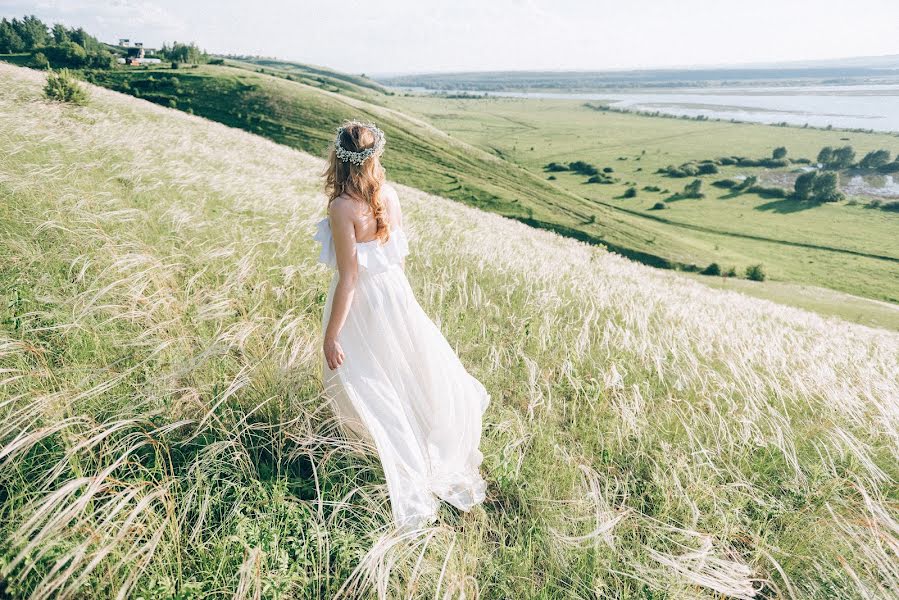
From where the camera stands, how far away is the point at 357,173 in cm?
354

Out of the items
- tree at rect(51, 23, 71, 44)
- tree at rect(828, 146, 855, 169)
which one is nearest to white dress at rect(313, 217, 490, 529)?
tree at rect(51, 23, 71, 44)

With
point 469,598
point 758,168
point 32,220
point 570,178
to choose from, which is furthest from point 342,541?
point 758,168

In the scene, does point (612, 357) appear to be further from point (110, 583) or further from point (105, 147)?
point (105, 147)

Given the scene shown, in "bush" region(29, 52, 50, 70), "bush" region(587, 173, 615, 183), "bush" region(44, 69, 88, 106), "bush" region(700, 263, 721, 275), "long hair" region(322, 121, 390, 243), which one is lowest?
"bush" region(700, 263, 721, 275)

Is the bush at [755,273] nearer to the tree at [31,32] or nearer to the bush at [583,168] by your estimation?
the bush at [583,168]

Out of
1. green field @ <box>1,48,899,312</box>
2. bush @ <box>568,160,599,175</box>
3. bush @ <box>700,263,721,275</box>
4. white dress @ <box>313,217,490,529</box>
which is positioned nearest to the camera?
white dress @ <box>313,217,490,529</box>

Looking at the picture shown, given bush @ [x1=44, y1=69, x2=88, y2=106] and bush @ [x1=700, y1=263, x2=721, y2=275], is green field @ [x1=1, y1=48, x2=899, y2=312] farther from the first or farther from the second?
bush @ [x1=44, y1=69, x2=88, y2=106]

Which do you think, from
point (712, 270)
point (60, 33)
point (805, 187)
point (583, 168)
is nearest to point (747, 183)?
point (805, 187)

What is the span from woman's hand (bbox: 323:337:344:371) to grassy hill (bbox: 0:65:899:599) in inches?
10.6

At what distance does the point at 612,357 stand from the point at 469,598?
3.25 meters

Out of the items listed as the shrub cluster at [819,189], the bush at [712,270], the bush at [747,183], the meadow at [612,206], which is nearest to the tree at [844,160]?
the meadow at [612,206]

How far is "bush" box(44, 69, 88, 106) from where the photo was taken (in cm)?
1769

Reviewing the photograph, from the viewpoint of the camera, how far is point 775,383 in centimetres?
455

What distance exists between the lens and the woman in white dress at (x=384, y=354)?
3.41 m
